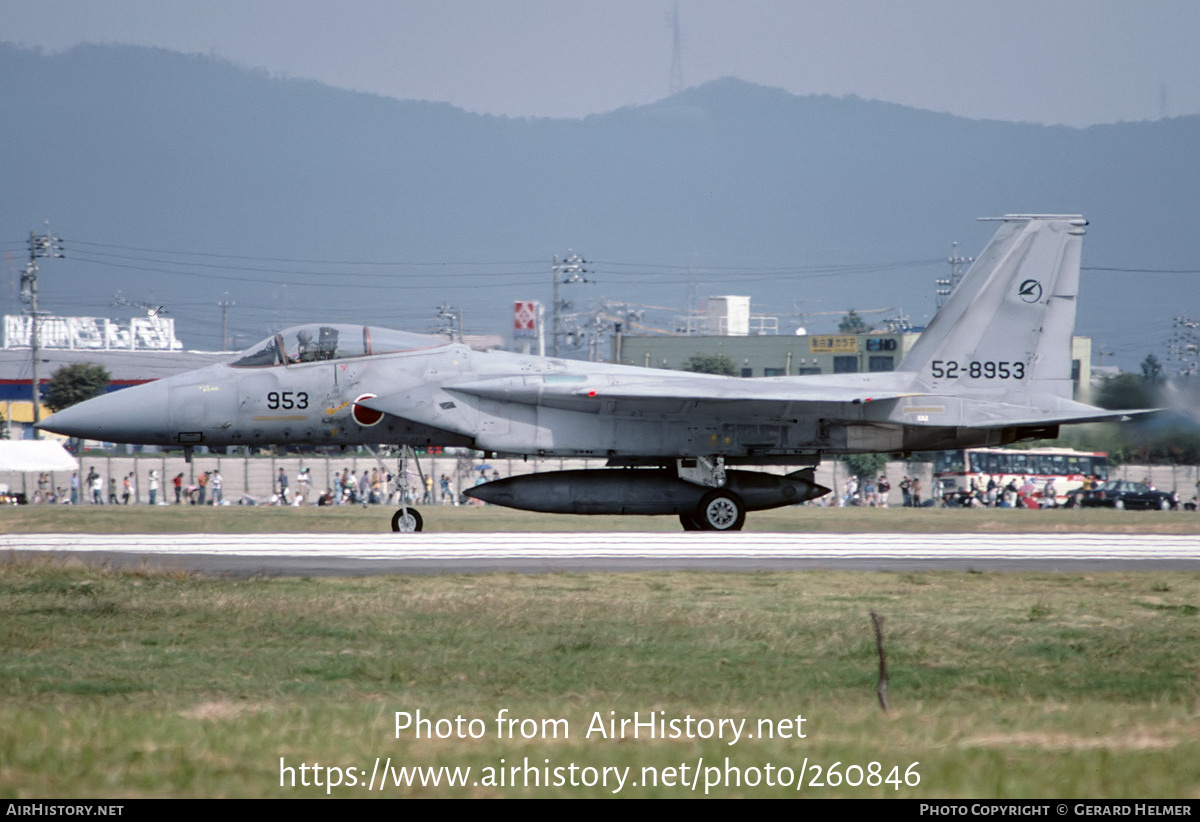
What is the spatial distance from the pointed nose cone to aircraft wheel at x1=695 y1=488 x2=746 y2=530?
8740 mm

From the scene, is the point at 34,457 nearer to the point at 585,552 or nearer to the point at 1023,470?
the point at 585,552

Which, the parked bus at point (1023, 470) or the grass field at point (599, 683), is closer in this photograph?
the grass field at point (599, 683)

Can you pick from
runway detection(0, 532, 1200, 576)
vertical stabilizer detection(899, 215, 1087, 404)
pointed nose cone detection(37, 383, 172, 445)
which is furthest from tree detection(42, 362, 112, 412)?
vertical stabilizer detection(899, 215, 1087, 404)

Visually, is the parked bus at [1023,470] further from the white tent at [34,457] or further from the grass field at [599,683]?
the grass field at [599,683]

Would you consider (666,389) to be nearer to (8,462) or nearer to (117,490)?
(8,462)

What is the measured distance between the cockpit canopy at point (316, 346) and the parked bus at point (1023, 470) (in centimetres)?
2737

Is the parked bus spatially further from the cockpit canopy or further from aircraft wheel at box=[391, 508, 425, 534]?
the cockpit canopy

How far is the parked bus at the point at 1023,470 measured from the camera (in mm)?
45375

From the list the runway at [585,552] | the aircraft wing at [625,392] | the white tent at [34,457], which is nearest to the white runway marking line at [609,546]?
the runway at [585,552]

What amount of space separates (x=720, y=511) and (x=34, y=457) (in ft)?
46.3

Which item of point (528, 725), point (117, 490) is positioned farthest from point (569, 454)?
point (117, 490)

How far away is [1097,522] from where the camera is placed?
24609 millimetres
